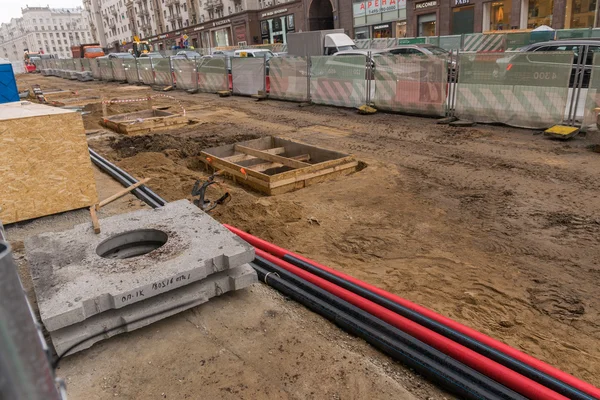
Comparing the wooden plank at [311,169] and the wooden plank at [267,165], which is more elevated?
the wooden plank at [311,169]

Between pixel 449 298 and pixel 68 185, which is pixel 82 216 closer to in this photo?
pixel 68 185

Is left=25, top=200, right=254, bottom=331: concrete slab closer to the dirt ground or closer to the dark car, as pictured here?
the dirt ground

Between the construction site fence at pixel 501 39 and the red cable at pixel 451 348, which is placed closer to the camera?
the red cable at pixel 451 348

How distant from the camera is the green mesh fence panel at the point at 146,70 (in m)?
29.6

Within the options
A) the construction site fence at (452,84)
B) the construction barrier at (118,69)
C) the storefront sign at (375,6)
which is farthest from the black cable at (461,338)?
the storefront sign at (375,6)

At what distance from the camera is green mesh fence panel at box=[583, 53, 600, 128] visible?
10016 millimetres

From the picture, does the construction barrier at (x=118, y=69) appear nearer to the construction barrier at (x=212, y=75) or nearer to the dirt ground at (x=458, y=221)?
the construction barrier at (x=212, y=75)

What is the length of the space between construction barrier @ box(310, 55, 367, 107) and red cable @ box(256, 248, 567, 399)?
12.6m

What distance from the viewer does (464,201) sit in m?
6.87

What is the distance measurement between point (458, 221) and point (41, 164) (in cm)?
562

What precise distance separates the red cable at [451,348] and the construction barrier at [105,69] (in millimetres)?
38525

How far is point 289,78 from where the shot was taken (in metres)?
18.4

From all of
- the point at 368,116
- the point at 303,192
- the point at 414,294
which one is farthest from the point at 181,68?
the point at 414,294

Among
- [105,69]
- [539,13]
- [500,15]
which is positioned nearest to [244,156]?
[539,13]
